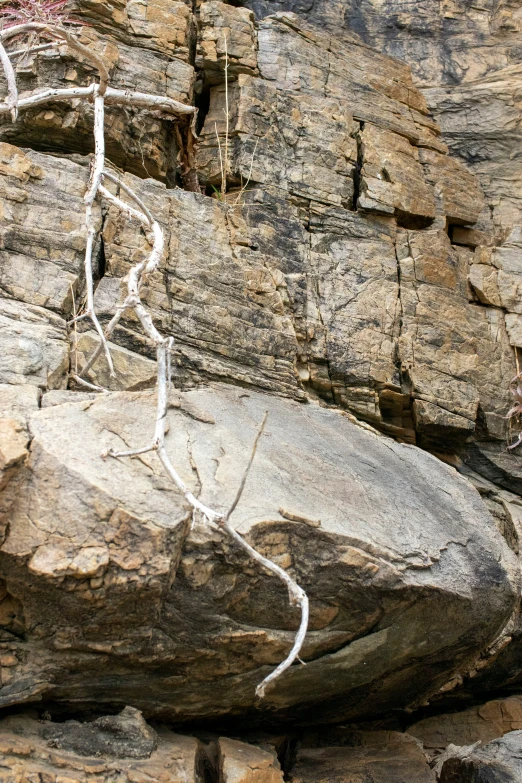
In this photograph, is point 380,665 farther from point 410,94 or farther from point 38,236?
point 410,94

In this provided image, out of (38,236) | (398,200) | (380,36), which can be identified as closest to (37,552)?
(38,236)

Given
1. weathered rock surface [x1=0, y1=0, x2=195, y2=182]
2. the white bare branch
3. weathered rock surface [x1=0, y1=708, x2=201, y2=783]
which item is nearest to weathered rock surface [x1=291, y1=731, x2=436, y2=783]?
weathered rock surface [x1=0, y1=708, x2=201, y2=783]

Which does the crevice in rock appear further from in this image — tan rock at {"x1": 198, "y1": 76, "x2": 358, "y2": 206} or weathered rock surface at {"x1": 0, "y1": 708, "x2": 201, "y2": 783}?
weathered rock surface at {"x1": 0, "y1": 708, "x2": 201, "y2": 783}

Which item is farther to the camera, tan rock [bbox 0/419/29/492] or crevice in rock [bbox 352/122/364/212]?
crevice in rock [bbox 352/122/364/212]

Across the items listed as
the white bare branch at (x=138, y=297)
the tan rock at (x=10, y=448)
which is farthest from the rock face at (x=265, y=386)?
the white bare branch at (x=138, y=297)

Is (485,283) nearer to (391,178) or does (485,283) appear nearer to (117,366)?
(391,178)

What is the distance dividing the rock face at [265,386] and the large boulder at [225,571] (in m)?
0.02

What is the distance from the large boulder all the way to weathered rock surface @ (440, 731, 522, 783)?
0.50 meters

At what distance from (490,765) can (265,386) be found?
2781mm

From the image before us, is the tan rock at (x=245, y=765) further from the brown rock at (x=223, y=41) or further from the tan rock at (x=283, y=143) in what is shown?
the brown rock at (x=223, y=41)

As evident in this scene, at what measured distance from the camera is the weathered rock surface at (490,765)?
480cm

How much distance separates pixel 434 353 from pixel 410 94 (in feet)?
9.90

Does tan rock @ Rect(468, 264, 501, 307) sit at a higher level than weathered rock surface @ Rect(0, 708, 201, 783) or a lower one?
higher

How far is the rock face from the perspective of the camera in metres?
3.93
